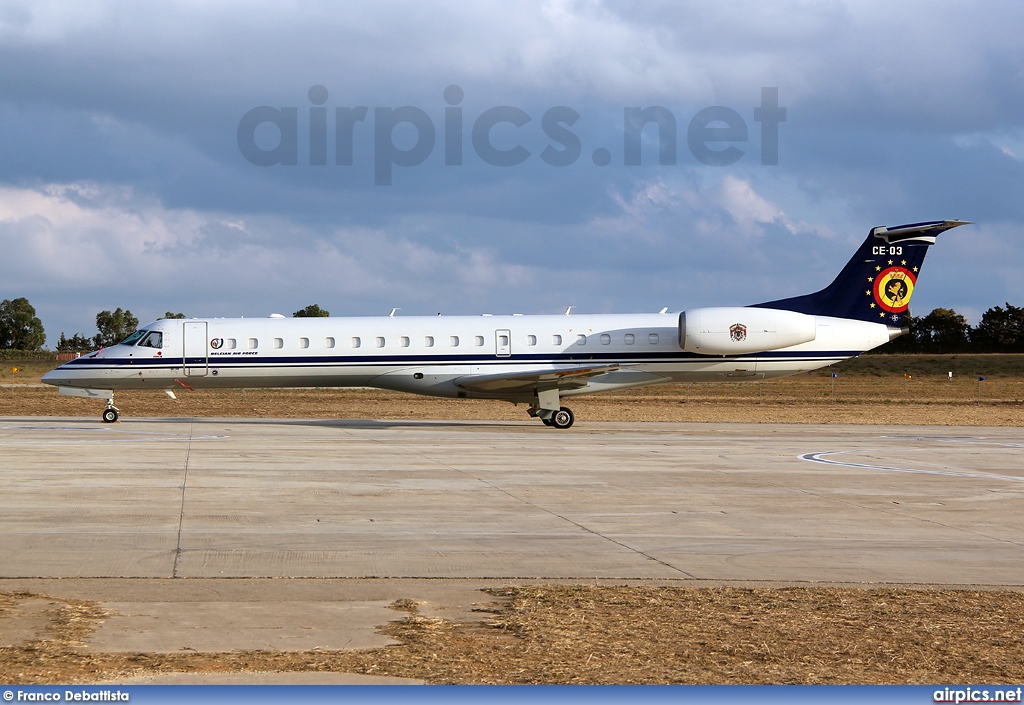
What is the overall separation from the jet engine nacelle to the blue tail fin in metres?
1.61

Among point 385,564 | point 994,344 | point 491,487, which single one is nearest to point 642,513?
point 491,487

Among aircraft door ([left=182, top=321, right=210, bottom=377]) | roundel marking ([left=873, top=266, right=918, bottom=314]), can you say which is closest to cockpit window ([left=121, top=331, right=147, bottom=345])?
aircraft door ([left=182, top=321, right=210, bottom=377])

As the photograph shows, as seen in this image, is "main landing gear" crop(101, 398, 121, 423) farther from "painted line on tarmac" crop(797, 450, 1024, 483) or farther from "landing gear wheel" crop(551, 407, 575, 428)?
"painted line on tarmac" crop(797, 450, 1024, 483)

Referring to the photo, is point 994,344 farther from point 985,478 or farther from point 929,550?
point 929,550

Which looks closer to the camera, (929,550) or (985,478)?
(929,550)

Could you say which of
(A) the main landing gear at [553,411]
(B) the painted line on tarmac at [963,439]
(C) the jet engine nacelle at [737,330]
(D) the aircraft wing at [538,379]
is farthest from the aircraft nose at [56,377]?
(B) the painted line on tarmac at [963,439]

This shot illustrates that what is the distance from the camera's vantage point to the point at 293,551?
1016 centimetres

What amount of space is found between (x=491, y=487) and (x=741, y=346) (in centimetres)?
1626

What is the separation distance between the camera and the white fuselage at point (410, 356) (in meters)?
30.1

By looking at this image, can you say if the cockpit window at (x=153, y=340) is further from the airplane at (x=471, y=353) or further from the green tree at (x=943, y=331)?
the green tree at (x=943, y=331)

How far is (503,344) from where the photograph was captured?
99.5 ft

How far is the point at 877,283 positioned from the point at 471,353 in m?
12.5

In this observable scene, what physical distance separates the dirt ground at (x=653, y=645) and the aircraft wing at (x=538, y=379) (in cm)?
2084

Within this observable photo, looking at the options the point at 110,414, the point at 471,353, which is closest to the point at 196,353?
the point at 110,414
